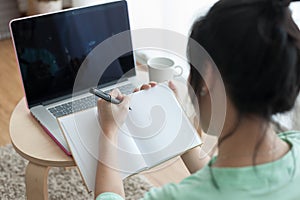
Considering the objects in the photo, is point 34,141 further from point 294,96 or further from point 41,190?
point 294,96

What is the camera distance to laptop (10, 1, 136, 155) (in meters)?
1.04

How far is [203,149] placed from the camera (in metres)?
1.02

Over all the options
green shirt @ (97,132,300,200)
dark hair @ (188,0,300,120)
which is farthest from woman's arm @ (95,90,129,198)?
dark hair @ (188,0,300,120)

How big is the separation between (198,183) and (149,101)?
1.34ft

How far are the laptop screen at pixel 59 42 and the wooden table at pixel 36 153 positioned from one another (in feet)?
0.25

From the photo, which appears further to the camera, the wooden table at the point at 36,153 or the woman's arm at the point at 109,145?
the wooden table at the point at 36,153

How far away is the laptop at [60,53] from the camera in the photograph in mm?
1038

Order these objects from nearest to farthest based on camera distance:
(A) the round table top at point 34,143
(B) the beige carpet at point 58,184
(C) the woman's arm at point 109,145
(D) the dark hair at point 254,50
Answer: (D) the dark hair at point 254,50 → (C) the woman's arm at point 109,145 → (A) the round table top at point 34,143 → (B) the beige carpet at point 58,184

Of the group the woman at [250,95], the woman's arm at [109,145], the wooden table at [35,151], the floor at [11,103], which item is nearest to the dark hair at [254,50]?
the woman at [250,95]

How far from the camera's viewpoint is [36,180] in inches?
39.2


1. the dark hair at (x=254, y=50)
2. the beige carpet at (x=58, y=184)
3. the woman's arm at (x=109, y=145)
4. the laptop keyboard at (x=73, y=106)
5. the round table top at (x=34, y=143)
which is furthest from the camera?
the beige carpet at (x=58, y=184)

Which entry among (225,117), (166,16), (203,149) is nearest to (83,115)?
(203,149)

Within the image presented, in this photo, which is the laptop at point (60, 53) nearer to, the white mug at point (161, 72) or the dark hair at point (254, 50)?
the white mug at point (161, 72)

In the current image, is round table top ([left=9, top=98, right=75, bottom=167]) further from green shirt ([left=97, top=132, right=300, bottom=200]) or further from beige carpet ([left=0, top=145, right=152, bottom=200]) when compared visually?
beige carpet ([left=0, top=145, right=152, bottom=200])
